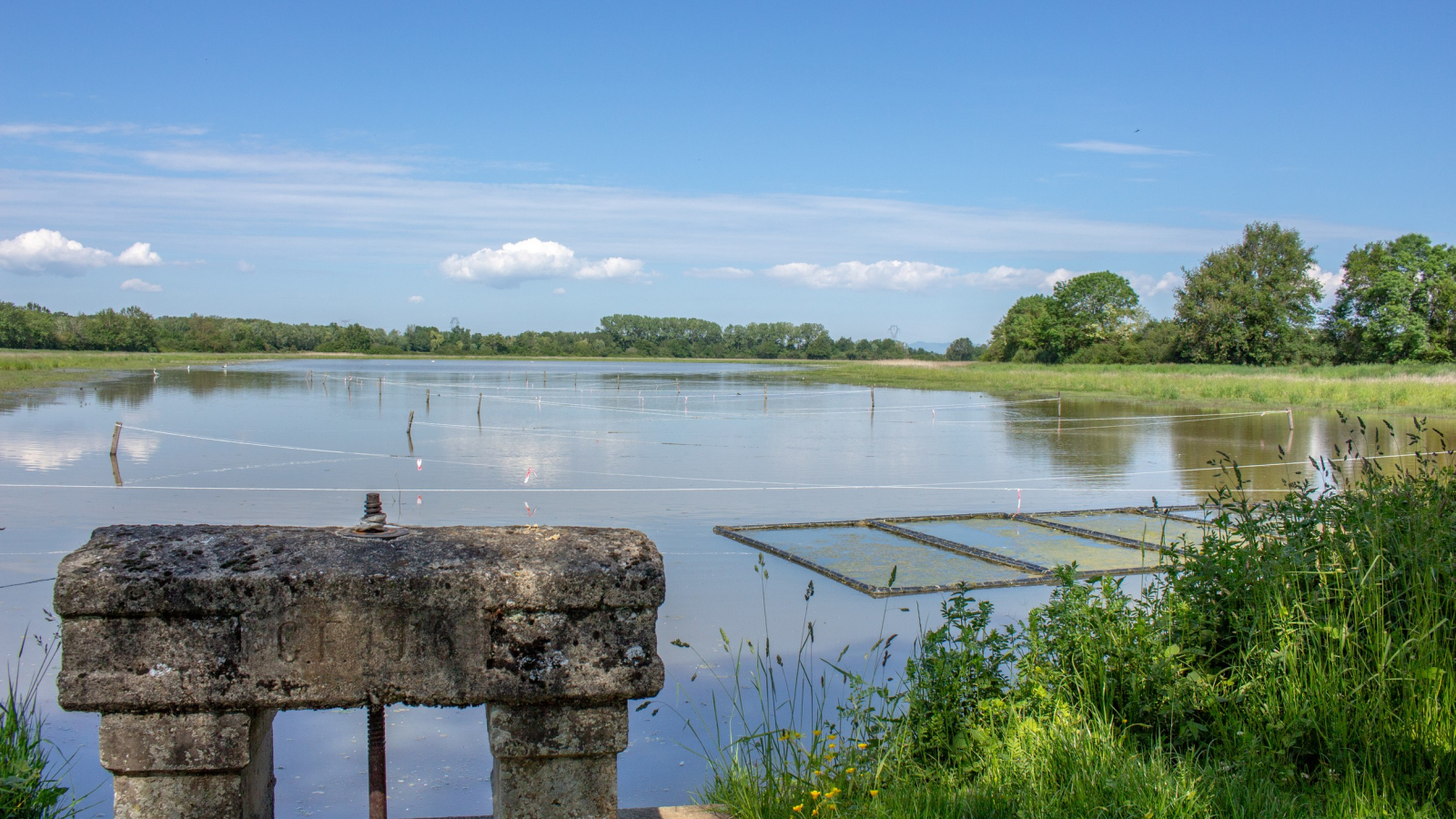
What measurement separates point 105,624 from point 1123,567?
32.2ft

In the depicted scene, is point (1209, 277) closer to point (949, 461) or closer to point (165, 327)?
point (949, 461)

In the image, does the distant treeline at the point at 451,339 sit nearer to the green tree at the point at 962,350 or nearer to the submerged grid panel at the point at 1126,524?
the green tree at the point at 962,350

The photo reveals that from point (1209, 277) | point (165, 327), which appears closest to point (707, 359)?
point (165, 327)

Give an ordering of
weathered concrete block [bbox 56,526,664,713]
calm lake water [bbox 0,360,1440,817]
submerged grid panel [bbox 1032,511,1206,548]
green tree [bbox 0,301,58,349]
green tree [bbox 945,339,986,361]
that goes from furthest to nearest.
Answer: green tree [bbox 945,339,986,361], green tree [bbox 0,301,58,349], submerged grid panel [bbox 1032,511,1206,548], calm lake water [bbox 0,360,1440,817], weathered concrete block [bbox 56,526,664,713]

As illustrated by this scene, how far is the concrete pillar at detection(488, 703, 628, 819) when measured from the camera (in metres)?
2.09

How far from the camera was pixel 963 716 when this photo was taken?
438 centimetres

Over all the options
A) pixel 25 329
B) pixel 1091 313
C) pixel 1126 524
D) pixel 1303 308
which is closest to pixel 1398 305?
pixel 1303 308

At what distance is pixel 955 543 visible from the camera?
11.6 m

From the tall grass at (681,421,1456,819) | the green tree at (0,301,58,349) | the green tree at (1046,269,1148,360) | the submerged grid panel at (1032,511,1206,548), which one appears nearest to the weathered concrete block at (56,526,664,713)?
the tall grass at (681,421,1456,819)

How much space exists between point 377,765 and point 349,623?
42 cm

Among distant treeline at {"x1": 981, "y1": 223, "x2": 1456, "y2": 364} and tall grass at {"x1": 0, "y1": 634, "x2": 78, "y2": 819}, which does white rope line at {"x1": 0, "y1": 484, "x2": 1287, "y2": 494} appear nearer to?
tall grass at {"x1": 0, "y1": 634, "x2": 78, "y2": 819}

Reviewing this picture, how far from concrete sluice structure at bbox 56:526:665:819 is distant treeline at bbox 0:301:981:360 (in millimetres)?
154753

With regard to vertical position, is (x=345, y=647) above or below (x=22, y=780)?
above

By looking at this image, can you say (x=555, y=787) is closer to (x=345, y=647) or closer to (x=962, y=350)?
(x=345, y=647)
